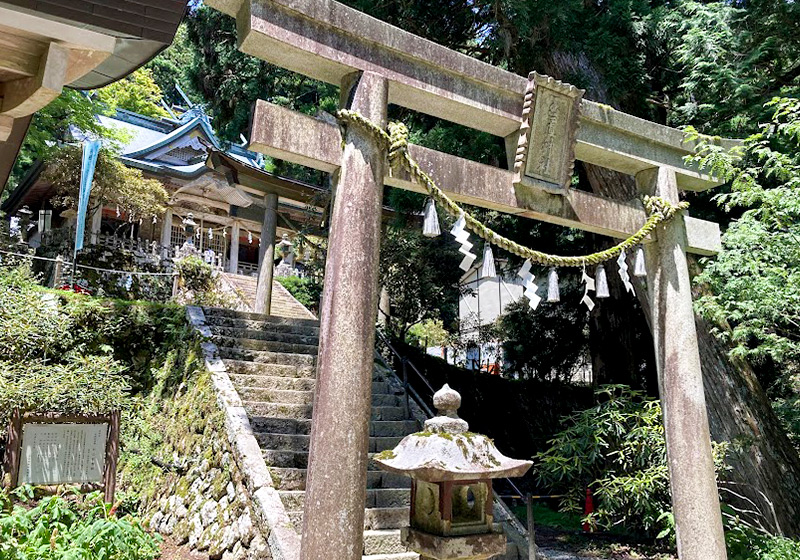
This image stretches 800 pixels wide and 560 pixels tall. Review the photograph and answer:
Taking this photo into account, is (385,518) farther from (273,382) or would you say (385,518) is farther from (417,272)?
(417,272)

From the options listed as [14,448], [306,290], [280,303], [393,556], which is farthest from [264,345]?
[306,290]

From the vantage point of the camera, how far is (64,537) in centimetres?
420

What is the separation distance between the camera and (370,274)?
12.5ft

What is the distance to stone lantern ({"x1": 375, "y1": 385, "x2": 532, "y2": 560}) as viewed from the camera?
352 cm

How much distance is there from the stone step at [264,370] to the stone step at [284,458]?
142 centimetres

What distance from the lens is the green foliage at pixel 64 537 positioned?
3914mm

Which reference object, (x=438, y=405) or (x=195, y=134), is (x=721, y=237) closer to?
(x=438, y=405)

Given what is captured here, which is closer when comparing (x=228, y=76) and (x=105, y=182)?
(x=228, y=76)

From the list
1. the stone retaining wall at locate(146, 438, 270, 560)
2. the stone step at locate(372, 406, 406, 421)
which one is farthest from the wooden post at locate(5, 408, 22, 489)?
the stone step at locate(372, 406, 406, 421)

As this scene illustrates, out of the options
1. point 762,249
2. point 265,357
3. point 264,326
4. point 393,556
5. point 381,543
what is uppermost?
point 762,249

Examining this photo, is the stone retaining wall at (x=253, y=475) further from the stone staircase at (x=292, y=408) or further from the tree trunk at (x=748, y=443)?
the tree trunk at (x=748, y=443)

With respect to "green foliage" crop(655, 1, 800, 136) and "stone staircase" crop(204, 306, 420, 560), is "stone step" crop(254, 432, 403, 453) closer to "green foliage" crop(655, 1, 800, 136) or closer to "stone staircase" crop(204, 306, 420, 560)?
"stone staircase" crop(204, 306, 420, 560)

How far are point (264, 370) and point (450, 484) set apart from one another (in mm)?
4767

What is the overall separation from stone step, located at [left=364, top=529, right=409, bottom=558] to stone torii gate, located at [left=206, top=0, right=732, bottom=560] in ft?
7.65
